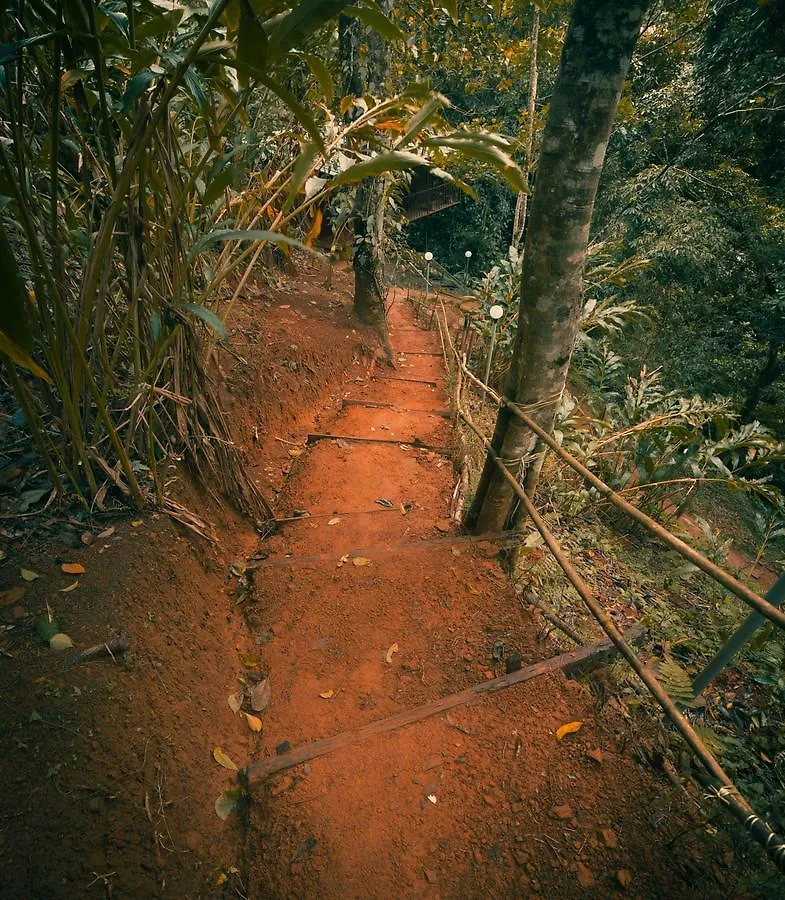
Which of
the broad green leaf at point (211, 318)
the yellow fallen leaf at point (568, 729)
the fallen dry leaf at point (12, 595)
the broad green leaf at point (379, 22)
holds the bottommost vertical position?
the yellow fallen leaf at point (568, 729)

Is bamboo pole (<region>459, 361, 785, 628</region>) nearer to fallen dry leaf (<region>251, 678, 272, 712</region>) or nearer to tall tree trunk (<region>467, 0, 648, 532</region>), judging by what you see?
tall tree trunk (<region>467, 0, 648, 532</region>)

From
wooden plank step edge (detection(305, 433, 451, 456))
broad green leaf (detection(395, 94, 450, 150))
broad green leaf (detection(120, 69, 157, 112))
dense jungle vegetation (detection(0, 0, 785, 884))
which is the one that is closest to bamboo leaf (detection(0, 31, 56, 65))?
dense jungle vegetation (detection(0, 0, 785, 884))

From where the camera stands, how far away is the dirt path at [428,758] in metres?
1.36

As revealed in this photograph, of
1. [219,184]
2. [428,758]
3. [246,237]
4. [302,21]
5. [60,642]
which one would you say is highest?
[302,21]

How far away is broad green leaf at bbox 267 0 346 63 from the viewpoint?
101 centimetres

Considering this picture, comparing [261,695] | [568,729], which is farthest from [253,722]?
[568,729]

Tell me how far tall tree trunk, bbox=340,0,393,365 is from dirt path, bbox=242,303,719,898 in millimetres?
4222

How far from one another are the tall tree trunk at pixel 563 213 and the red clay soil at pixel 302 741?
0.72 metres

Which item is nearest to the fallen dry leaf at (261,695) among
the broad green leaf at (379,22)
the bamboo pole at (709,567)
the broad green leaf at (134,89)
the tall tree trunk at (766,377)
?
the bamboo pole at (709,567)

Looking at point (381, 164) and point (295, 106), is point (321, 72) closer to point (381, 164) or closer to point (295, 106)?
A: point (381, 164)

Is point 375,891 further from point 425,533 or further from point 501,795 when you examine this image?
point 425,533

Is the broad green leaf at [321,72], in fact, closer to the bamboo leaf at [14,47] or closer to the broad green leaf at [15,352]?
the bamboo leaf at [14,47]

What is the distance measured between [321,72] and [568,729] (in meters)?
2.19

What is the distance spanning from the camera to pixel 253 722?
5.81 feet
